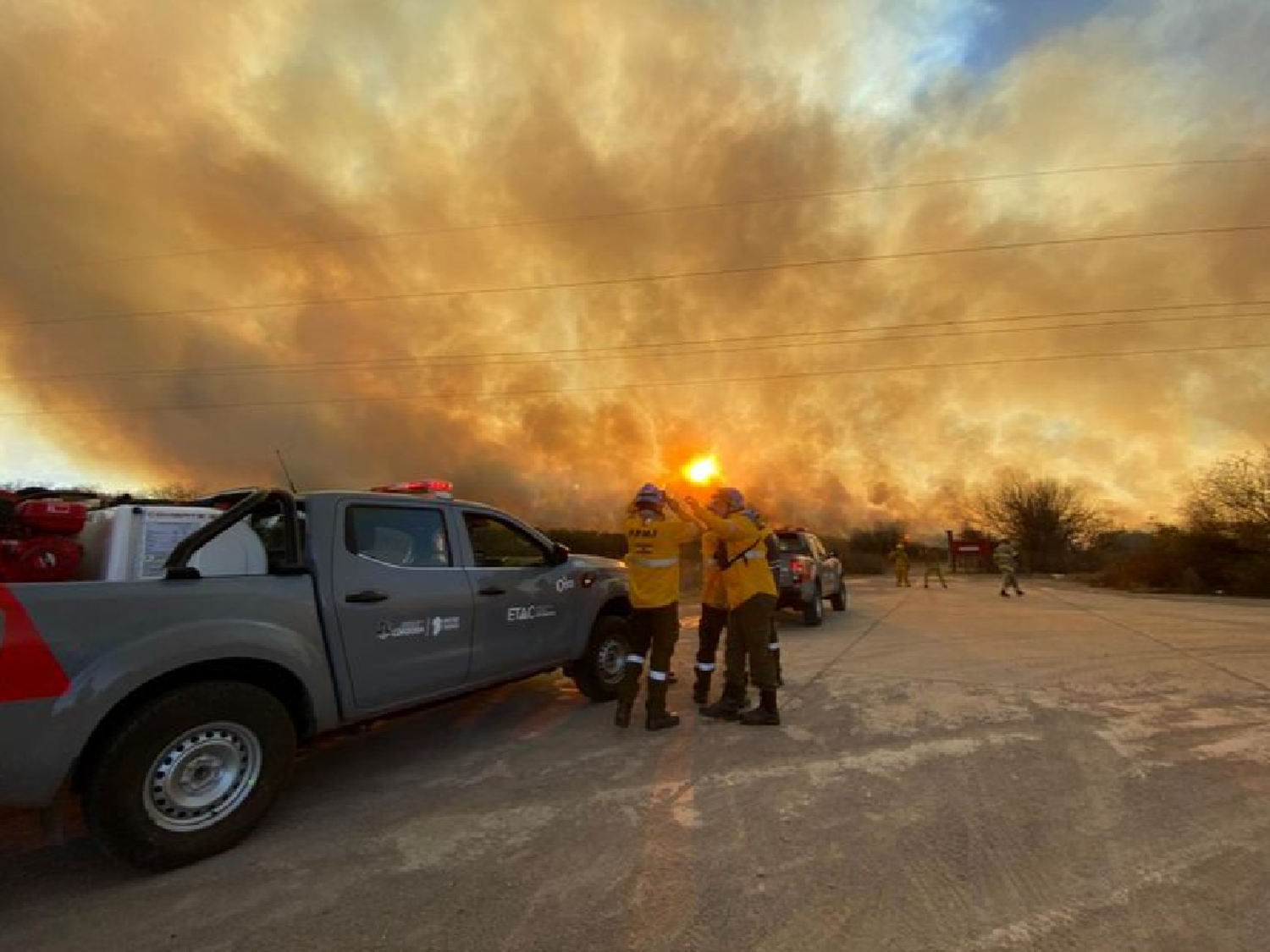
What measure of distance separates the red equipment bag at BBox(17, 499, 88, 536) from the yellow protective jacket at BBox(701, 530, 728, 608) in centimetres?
450

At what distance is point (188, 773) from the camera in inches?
137

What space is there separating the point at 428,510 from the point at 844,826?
339cm

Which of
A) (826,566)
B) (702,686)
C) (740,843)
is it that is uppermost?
(826,566)

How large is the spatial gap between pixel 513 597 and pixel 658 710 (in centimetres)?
149

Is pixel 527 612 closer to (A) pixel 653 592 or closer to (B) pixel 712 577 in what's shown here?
(A) pixel 653 592

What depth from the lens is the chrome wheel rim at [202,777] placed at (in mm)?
3361

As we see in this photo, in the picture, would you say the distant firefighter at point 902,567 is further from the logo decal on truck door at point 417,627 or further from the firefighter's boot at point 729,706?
the logo decal on truck door at point 417,627

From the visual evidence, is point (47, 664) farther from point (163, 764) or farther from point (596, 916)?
point (596, 916)

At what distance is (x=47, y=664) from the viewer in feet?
A: 9.73

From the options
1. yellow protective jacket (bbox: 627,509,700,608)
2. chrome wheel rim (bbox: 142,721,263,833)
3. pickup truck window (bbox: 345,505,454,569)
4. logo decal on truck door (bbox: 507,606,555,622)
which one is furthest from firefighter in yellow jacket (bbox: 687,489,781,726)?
chrome wheel rim (bbox: 142,721,263,833)

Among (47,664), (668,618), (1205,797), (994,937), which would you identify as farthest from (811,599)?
(47,664)

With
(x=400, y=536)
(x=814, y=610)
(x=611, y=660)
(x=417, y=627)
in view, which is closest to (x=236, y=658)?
(x=417, y=627)

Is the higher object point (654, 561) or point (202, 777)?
point (654, 561)

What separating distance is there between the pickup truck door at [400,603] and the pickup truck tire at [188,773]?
0.56 m
